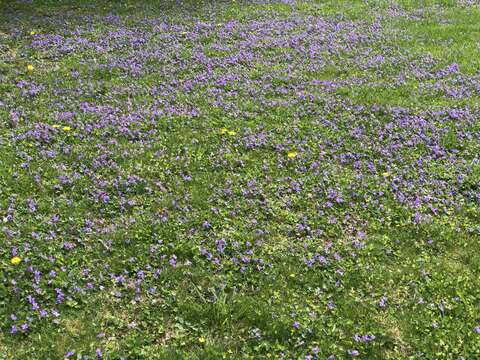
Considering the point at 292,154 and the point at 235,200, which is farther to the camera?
the point at 292,154

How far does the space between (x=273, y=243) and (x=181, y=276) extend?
1.21 metres

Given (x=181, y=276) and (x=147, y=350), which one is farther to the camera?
(x=181, y=276)

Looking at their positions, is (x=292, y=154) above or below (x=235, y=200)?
above

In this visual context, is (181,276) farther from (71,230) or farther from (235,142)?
(235,142)

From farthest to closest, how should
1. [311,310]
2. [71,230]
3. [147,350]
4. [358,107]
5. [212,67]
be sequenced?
[212,67]
[358,107]
[71,230]
[311,310]
[147,350]

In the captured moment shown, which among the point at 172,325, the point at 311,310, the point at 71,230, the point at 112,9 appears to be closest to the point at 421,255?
the point at 311,310

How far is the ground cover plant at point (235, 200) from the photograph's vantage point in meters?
4.96

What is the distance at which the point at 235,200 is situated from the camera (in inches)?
263

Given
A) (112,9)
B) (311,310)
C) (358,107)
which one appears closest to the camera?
(311,310)

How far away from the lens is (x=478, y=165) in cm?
764

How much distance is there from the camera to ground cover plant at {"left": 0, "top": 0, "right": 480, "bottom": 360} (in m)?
4.96

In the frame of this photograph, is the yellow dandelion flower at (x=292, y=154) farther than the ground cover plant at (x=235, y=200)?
Yes

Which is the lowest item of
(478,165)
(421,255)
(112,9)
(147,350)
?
(147,350)

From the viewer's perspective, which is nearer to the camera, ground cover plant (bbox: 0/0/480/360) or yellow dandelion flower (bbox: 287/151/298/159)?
ground cover plant (bbox: 0/0/480/360)
